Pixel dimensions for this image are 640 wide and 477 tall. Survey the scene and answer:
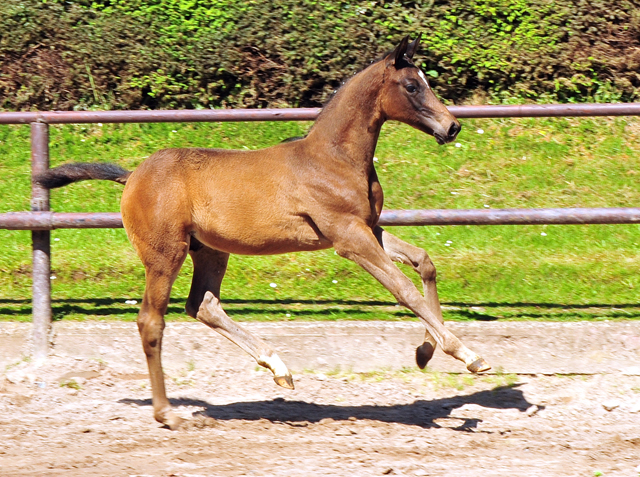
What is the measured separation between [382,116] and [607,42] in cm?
508

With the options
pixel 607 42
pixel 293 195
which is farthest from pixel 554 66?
pixel 293 195

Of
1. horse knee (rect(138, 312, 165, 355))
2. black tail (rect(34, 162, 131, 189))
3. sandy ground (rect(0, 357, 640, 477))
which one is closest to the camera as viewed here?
sandy ground (rect(0, 357, 640, 477))

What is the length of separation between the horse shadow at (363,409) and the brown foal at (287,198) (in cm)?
29

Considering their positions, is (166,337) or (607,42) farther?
(607,42)

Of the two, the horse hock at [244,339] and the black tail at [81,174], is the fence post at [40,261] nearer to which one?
the black tail at [81,174]

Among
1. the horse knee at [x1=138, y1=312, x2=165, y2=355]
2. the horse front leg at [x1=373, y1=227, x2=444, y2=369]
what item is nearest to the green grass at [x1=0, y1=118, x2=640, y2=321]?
the horse front leg at [x1=373, y1=227, x2=444, y2=369]

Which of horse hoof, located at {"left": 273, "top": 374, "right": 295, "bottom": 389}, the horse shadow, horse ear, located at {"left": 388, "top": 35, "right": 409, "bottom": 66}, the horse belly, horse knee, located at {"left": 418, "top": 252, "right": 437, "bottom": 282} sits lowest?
the horse shadow

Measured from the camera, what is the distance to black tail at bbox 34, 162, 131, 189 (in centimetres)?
514

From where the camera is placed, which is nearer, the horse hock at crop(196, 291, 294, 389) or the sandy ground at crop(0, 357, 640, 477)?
the sandy ground at crop(0, 357, 640, 477)

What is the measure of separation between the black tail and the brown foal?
24 centimetres

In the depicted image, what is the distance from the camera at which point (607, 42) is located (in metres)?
8.96

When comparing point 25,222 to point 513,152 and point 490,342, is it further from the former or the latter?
point 513,152

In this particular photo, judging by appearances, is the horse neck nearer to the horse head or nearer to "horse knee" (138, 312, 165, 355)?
the horse head

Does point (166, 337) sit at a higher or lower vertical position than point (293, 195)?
lower
